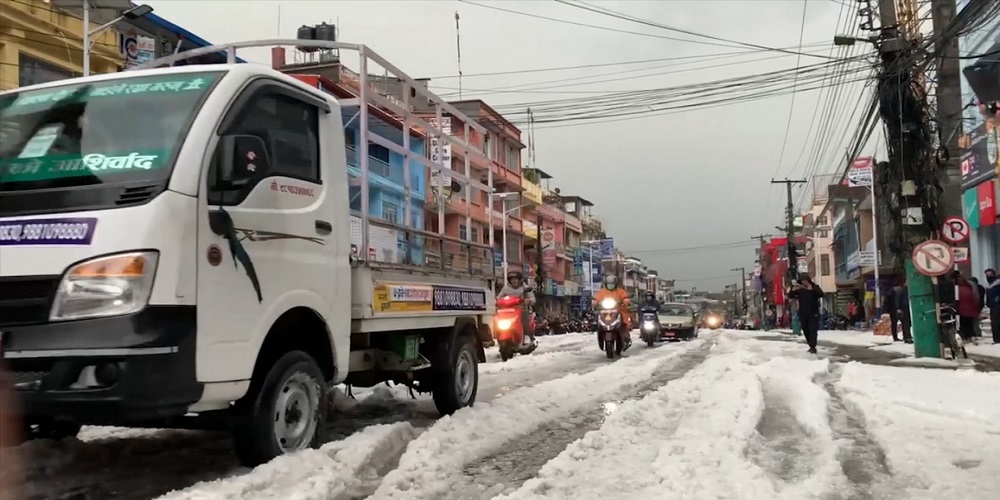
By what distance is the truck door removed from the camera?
429 centimetres

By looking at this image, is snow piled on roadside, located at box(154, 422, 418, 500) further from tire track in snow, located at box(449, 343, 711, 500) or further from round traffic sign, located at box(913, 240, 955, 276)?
round traffic sign, located at box(913, 240, 955, 276)

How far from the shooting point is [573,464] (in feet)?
17.2

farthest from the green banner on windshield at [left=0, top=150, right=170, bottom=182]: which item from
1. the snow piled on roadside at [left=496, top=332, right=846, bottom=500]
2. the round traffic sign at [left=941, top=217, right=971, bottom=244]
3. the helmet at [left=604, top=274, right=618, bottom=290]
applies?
the round traffic sign at [left=941, top=217, right=971, bottom=244]

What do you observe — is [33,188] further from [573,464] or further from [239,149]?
[573,464]

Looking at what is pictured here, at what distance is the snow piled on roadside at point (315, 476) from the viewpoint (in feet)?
13.6

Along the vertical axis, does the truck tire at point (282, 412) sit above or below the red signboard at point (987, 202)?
below

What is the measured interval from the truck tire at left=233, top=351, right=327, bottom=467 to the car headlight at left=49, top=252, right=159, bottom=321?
1.10 m

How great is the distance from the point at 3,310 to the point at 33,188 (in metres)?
0.69

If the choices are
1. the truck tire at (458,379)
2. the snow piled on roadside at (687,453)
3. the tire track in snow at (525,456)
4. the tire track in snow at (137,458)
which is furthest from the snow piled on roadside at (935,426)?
the tire track in snow at (137,458)

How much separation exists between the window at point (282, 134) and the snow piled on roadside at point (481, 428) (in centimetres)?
203

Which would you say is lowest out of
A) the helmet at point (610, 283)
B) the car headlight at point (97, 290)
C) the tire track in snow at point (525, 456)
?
the tire track in snow at point (525, 456)

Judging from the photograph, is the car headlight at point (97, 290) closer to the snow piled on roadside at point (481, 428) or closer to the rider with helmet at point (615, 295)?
the snow piled on roadside at point (481, 428)

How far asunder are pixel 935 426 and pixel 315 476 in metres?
5.26

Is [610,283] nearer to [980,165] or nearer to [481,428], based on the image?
[481,428]
